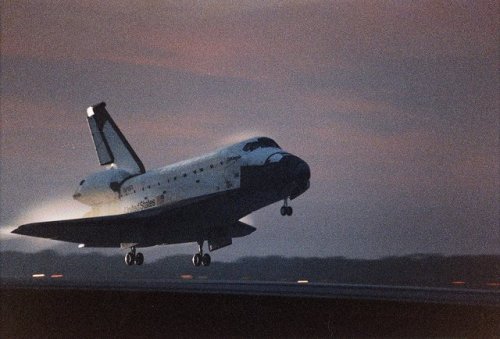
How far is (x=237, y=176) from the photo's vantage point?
37.3 meters

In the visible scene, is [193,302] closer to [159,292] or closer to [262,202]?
[159,292]

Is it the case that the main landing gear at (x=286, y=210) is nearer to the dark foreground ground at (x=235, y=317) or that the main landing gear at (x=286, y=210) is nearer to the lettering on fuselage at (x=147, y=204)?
the dark foreground ground at (x=235, y=317)

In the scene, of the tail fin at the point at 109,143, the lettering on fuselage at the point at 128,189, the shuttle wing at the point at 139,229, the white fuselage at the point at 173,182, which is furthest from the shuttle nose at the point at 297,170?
the tail fin at the point at 109,143

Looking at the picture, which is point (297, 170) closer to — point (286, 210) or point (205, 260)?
point (286, 210)

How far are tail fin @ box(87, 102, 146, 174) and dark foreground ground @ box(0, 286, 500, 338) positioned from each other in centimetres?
1969

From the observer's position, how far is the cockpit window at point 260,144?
122 ft

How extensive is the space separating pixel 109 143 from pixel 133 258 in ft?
40.3

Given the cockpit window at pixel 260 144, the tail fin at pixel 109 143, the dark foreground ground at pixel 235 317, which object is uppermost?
the tail fin at pixel 109 143

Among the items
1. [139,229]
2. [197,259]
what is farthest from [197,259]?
[139,229]

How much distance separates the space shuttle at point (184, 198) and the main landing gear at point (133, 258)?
0.06m

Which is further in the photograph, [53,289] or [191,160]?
[191,160]

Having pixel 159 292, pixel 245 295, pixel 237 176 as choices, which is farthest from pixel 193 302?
pixel 237 176

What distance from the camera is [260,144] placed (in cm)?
3722

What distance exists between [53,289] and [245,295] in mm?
11220
